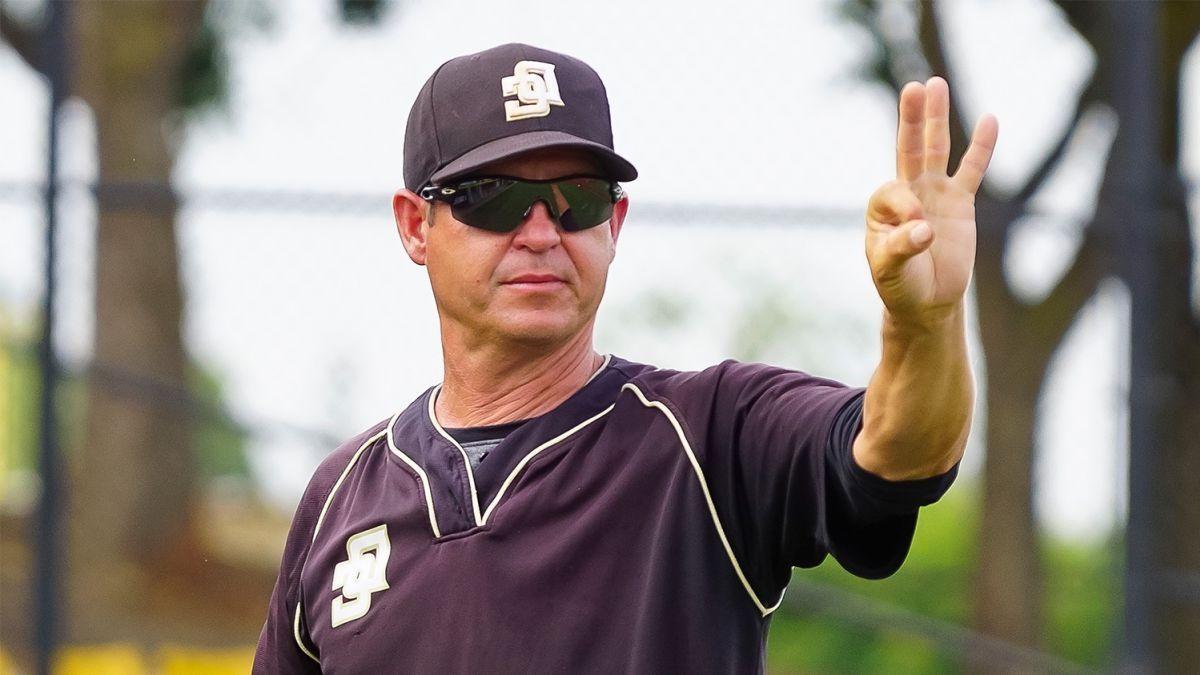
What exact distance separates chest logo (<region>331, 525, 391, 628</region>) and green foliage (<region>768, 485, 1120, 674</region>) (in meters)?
4.80

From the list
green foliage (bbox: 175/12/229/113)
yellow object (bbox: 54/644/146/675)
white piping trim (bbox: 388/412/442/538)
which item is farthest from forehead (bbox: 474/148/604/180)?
green foliage (bbox: 175/12/229/113)

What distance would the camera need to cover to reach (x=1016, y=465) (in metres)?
6.98

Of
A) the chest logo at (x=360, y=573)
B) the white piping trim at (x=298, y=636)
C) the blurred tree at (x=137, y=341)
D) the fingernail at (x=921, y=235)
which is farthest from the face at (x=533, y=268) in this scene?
the blurred tree at (x=137, y=341)

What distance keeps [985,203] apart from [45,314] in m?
3.73

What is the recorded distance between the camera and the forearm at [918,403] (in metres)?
1.71

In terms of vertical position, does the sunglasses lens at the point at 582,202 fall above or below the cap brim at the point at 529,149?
below

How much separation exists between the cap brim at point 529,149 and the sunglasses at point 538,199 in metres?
0.02

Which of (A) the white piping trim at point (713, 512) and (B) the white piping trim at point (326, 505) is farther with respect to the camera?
(B) the white piping trim at point (326, 505)

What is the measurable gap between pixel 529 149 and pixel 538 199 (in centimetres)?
8

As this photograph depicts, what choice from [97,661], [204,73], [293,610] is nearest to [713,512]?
[293,610]

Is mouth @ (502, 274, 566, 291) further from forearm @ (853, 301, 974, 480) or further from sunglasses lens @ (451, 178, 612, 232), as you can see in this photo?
forearm @ (853, 301, 974, 480)

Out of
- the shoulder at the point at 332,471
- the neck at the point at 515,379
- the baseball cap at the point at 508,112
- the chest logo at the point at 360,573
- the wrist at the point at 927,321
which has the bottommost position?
the chest logo at the point at 360,573

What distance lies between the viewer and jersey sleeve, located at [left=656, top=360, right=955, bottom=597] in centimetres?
178

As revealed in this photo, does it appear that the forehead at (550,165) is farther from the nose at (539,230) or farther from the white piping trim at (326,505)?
the white piping trim at (326,505)
